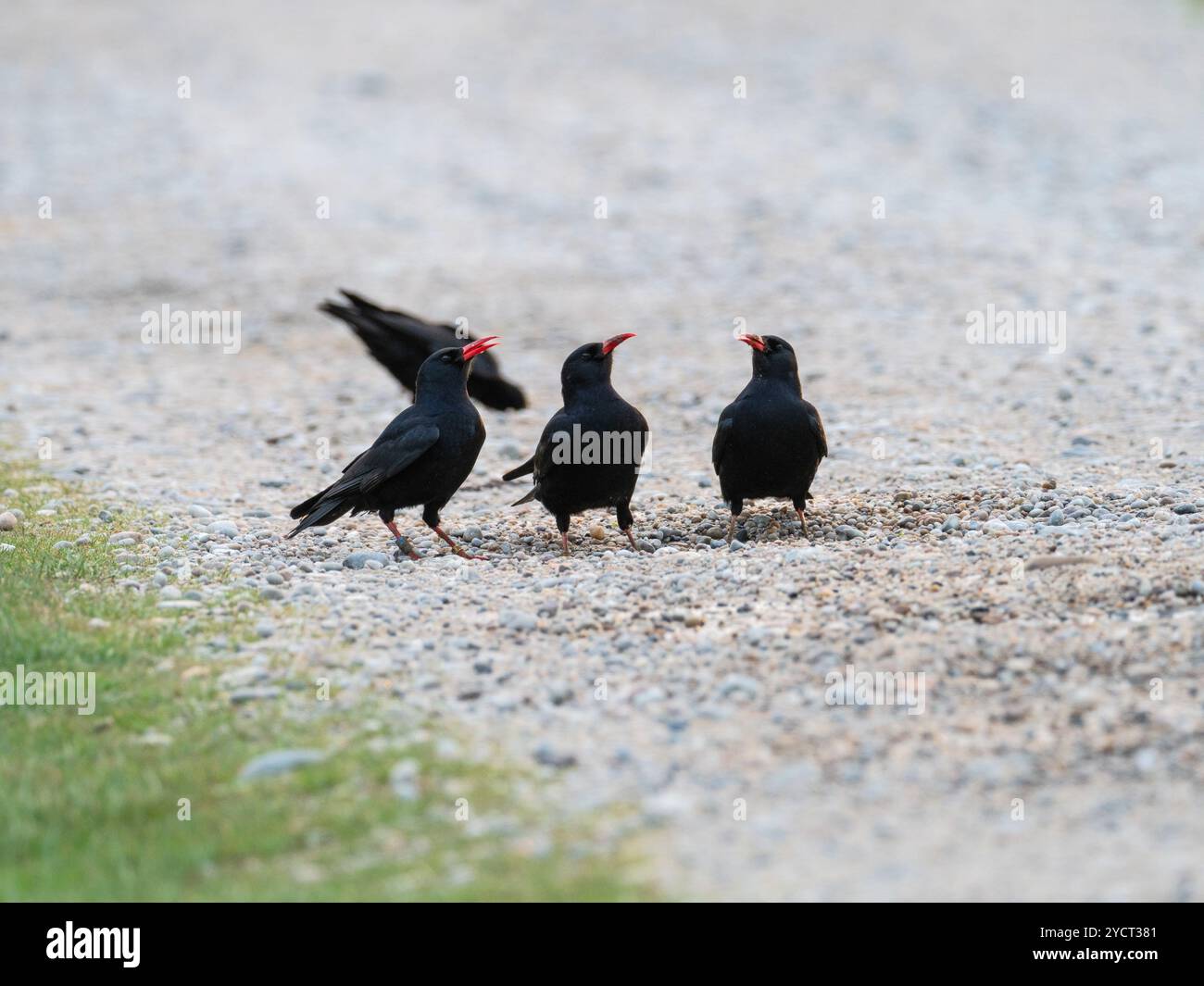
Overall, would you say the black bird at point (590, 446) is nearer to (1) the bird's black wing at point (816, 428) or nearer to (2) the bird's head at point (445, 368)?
(2) the bird's head at point (445, 368)

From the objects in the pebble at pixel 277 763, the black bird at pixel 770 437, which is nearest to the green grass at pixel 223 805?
the pebble at pixel 277 763

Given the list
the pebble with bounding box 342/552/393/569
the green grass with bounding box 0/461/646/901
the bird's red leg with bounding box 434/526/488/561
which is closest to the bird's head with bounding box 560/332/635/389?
the bird's red leg with bounding box 434/526/488/561

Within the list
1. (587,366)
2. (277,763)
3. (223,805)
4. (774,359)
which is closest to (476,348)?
(587,366)

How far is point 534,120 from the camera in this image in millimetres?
24625

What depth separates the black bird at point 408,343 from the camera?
12.1 metres

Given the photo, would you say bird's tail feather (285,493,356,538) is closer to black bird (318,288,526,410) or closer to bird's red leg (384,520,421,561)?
bird's red leg (384,520,421,561)

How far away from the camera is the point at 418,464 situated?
8.96 m

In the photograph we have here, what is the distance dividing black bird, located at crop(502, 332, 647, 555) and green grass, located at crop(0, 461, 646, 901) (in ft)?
8.59

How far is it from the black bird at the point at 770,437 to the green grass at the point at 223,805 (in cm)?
326

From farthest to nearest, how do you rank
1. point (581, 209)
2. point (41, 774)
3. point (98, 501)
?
1. point (581, 209)
2. point (98, 501)
3. point (41, 774)

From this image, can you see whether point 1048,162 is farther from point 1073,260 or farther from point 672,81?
point 672,81

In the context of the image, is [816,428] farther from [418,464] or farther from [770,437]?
[418,464]
